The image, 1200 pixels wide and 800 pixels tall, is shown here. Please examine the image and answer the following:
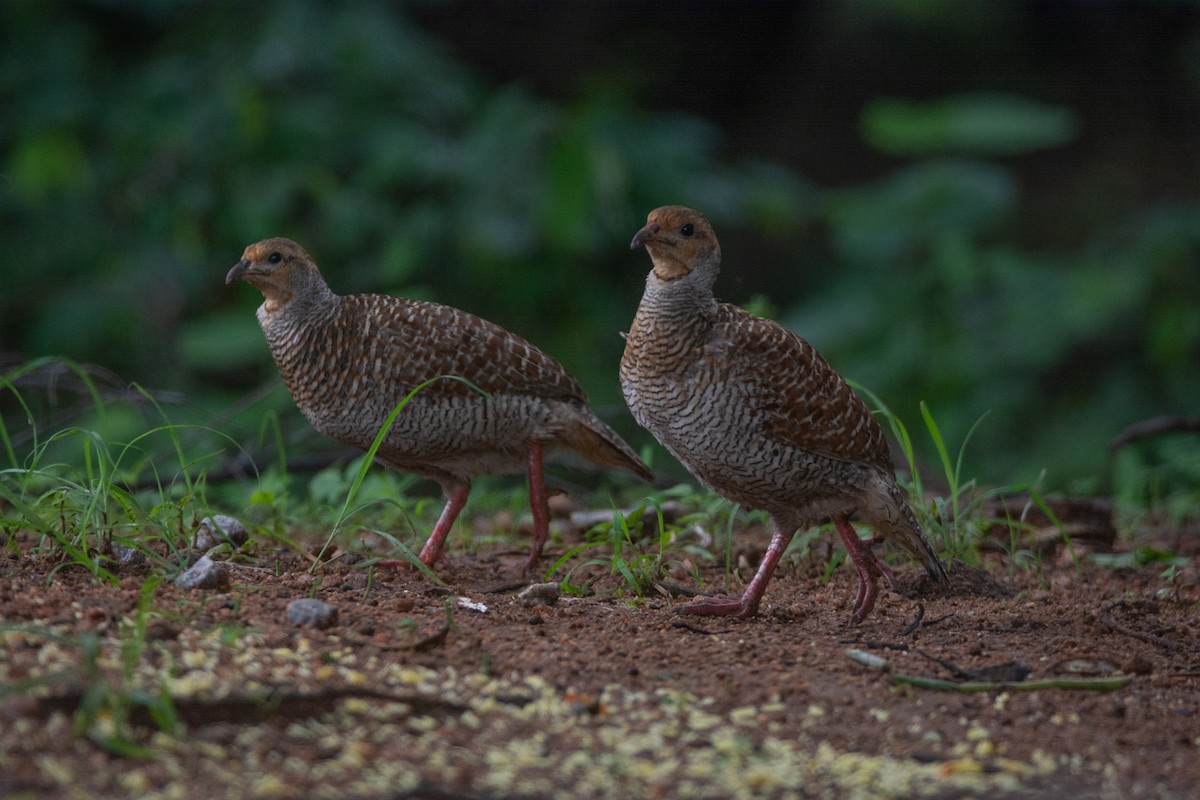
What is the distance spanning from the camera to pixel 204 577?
12.0 feet

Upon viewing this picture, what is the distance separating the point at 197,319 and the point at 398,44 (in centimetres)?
232

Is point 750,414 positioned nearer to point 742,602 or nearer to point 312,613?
point 742,602

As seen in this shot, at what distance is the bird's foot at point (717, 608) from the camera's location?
4020mm

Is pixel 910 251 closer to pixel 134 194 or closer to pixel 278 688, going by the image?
pixel 134 194

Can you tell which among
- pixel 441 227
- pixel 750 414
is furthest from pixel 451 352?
pixel 441 227

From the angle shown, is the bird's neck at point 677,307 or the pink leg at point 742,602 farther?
the bird's neck at point 677,307

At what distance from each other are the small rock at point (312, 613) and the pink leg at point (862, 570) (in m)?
1.58

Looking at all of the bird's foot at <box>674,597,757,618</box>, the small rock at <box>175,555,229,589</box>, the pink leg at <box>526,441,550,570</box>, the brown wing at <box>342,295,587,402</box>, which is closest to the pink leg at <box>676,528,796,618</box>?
the bird's foot at <box>674,597,757,618</box>

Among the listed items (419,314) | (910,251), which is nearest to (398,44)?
(910,251)

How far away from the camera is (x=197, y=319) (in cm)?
913

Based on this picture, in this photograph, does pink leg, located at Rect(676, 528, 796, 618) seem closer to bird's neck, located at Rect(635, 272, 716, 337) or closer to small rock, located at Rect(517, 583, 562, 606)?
small rock, located at Rect(517, 583, 562, 606)

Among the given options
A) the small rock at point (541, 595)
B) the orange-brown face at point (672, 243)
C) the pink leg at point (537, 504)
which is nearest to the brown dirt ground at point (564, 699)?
the small rock at point (541, 595)

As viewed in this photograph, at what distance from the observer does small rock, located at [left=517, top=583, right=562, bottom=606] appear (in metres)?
4.06

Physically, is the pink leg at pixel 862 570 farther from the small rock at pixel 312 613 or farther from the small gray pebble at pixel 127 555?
the small gray pebble at pixel 127 555
